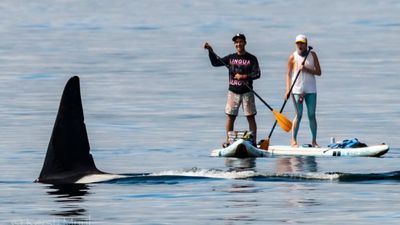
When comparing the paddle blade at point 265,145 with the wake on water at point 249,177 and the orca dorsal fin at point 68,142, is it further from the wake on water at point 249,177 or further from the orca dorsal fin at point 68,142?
the orca dorsal fin at point 68,142

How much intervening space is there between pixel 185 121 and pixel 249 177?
1067 centimetres

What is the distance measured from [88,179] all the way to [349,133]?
1000 centimetres

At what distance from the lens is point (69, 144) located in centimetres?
2586

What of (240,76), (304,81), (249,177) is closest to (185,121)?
(240,76)

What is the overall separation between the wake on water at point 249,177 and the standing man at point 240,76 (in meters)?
4.95

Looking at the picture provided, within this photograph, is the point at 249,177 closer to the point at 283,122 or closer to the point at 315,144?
the point at 315,144

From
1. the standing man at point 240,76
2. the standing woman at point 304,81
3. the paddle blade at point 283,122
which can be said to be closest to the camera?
the standing woman at point 304,81

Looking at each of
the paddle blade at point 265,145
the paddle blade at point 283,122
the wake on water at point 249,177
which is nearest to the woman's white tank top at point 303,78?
the paddle blade at point 283,122

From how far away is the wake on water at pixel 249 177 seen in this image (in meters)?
26.8

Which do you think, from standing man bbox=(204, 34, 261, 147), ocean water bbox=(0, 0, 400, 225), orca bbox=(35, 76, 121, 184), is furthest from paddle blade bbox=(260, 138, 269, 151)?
orca bbox=(35, 76, 121, 184)

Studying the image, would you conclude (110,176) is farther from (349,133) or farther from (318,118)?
(318,118)

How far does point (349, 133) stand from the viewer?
35.2m

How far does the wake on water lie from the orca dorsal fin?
709 mm

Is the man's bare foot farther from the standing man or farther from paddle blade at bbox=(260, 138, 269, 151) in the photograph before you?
the standing man
